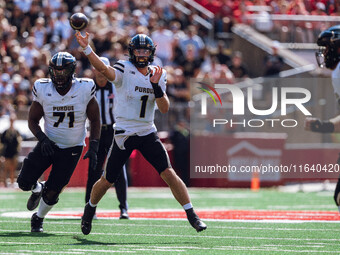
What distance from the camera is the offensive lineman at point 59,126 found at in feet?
28.8

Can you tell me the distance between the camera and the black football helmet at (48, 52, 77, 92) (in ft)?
28.3

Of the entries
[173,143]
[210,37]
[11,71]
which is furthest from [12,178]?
[210,37]

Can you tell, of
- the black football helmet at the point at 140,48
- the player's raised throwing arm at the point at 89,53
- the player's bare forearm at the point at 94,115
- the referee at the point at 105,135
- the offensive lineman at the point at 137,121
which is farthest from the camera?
the referee at the point at 105,135

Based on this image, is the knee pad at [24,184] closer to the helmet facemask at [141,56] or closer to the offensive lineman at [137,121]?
the offensive lineman at [137,121]

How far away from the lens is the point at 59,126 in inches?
348

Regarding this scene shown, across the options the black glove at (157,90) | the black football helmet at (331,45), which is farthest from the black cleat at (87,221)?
the black football helmet at (331,45)

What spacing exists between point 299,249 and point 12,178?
40.1ft

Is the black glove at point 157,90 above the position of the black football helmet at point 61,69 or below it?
below

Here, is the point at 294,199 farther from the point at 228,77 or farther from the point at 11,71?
the point at 11,71

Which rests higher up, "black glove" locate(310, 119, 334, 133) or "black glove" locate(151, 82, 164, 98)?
"black glove" locate(151, 82, 164, 98)

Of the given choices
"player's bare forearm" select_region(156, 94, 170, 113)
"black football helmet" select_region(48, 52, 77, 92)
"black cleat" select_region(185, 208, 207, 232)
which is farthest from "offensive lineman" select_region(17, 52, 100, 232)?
"black cleat" select_region(185, 208, 207, 232)

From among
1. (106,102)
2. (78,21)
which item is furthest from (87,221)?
(106,102)

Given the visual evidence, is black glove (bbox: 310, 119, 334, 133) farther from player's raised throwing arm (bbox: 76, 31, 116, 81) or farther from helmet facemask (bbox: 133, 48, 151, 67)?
player's raised throwing arm (bbox: 76, 31, 116, 81)

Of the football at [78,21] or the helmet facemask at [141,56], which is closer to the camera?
the football at [78,21]
